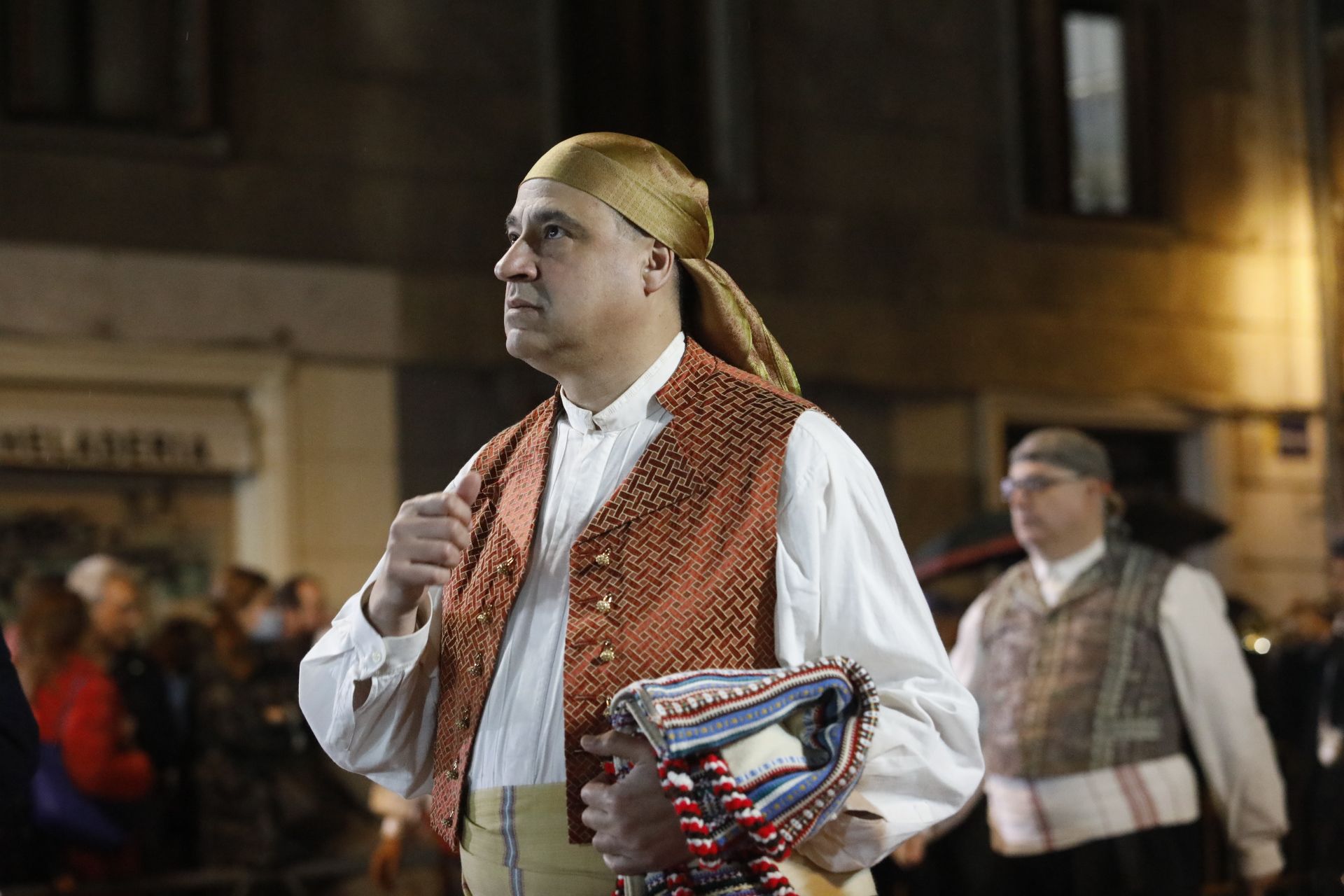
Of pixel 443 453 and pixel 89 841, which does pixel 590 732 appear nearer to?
pixel 89 841

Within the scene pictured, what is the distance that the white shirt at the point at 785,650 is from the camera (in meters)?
2.64

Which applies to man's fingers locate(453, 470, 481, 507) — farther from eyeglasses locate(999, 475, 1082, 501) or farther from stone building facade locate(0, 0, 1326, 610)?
stone building facade locate(0, 0, 1326, 610)

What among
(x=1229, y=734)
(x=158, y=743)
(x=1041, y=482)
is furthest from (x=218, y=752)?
(x=1229, y=734)

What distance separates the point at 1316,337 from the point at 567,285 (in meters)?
13.9

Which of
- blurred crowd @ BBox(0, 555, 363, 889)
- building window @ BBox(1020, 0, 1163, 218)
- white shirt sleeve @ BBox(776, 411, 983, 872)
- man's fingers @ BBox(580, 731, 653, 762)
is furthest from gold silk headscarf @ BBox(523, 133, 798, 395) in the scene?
building window @ BBox(1020, 0, 1163, 218)

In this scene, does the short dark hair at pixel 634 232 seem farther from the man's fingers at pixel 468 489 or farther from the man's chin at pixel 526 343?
the man's fingers at pixel 468 489

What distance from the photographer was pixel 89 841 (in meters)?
6.86

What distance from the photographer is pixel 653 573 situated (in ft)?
8.95

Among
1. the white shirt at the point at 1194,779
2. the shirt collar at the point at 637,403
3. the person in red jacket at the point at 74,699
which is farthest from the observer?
the person in red jacket at the point at 74,699

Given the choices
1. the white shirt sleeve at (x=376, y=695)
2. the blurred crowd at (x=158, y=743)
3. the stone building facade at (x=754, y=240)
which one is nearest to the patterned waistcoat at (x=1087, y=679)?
the blurred crowd at (x=158, y=743)

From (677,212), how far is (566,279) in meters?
0.23

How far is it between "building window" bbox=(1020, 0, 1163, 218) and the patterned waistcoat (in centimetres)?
924

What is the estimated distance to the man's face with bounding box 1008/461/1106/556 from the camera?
604cm

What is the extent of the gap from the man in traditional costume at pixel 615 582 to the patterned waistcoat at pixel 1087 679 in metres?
2.93
